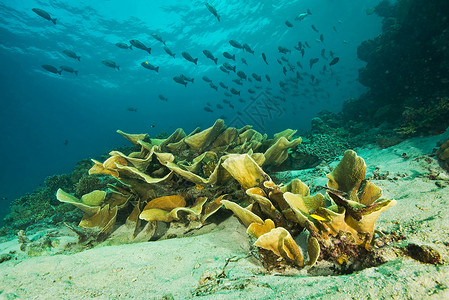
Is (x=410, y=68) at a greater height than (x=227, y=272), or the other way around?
(x=410, y=68)

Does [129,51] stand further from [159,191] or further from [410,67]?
[159,191]

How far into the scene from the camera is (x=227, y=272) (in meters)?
1.59

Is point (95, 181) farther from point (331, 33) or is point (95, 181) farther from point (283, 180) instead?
point (331, 33)

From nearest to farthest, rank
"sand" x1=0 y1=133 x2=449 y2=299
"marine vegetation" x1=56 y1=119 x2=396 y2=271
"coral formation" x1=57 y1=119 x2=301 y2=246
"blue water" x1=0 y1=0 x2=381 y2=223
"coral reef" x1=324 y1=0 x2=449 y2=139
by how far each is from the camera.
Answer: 1. "sand" x1=0 y1=133 x2=449 y2=299
2. "marine vegetation" x1=56 y1=119 x2=396 y2=271
3. "coral formation" x1=57 y1=119 x2=301 y2=246
4. "coral reef" x1=324 y1=0 x2=449 y2=139
5. "blue water" x1=0 y1=0 x2=381 y2=223

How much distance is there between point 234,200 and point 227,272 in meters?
1.04

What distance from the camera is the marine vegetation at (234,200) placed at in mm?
1428

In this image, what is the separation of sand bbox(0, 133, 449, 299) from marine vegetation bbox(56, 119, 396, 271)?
218 millimetres

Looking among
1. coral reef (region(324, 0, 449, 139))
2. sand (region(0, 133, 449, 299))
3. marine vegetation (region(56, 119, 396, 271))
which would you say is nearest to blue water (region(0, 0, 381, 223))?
coral reef (region(324, 0, 449, 139))

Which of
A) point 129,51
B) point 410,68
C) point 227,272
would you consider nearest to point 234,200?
point 227,272

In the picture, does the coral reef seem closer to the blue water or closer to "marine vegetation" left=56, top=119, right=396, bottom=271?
"marine vegetation" left=56, top=119, right=396, bottom=271

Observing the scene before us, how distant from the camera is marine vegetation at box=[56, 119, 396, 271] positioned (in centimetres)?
143

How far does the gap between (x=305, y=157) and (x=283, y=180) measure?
2.66 metres

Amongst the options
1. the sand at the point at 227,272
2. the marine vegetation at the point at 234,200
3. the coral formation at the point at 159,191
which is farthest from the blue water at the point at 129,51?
the sand at the point at 227,272

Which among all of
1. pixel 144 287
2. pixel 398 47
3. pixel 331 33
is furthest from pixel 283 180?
pixel 331 33
